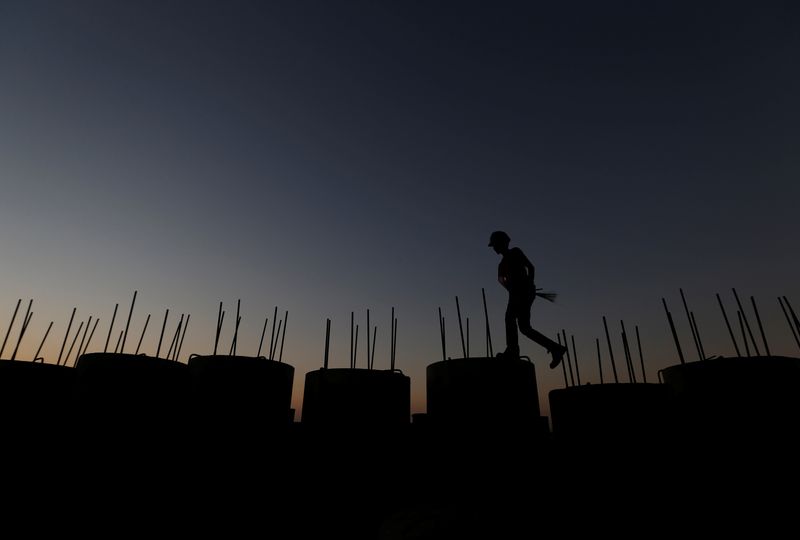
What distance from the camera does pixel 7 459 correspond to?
516cm

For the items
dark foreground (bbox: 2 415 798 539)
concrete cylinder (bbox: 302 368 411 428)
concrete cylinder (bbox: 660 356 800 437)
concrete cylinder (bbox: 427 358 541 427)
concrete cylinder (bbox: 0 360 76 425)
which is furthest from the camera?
concrete cylinder (bbox: 302 368 411 428)

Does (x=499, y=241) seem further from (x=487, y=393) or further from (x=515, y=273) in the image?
(x=487, y=393)

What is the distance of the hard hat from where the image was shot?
240 inches

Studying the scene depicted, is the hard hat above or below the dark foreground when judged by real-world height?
above

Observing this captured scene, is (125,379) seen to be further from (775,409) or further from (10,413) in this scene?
(775,409)

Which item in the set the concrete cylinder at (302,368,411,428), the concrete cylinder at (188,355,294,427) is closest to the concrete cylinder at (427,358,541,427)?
the concrete cylinder at (302,368,411,428)

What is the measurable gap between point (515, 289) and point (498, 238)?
81 centimetres

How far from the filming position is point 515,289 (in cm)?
589

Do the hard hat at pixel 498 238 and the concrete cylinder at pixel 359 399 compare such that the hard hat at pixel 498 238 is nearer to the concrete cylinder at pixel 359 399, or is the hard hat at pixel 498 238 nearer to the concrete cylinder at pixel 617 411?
the concrete cylinder at pixel 617 411

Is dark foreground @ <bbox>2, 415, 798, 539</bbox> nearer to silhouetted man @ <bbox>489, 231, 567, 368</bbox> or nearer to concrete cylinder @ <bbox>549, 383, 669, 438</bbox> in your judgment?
concrete cylinder @ <bbox>549, 383, 669, 438</bbox>

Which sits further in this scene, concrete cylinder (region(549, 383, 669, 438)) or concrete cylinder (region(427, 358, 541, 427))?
concrete cylinder (region(427, 358, 541, 427))

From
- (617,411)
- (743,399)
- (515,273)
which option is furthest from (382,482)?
(743,399)

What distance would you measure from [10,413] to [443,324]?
25.1 feet

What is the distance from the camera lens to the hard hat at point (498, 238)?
6.10m
